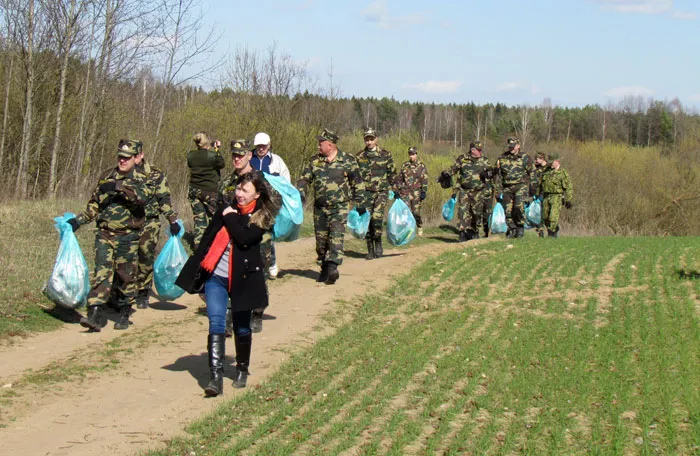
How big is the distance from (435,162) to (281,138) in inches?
545

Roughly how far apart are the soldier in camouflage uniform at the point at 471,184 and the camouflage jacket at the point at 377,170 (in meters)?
3.76

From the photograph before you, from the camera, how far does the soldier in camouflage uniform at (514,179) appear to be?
741 inches

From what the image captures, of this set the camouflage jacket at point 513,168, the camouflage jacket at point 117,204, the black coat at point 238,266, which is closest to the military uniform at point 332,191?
the camouflage jacket at point 117,204

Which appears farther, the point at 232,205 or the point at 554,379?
the point at 554,379

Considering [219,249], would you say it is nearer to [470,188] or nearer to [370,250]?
[370,250]

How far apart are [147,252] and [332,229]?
279 cm

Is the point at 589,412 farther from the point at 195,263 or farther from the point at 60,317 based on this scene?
the point at 60,317

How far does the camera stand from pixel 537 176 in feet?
68.6

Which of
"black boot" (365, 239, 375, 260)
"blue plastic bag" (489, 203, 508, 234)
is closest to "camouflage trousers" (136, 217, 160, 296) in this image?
"black boot" (365, 239, 375, 260)

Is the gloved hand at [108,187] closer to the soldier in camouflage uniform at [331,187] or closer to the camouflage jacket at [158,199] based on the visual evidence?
the camouflage jacket at [158,199]

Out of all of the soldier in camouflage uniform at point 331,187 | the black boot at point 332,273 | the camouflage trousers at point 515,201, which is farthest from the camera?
the camouflage trousers at point 515,201

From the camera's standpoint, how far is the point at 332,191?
476 inches

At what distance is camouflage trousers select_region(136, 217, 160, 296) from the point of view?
10586 mm

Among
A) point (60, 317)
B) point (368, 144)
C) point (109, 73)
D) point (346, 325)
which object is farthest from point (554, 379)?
point (109, 73)
